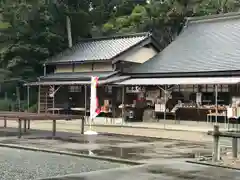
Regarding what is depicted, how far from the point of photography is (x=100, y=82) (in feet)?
84.4

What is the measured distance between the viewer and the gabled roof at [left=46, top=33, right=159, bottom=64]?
2862 centimetres

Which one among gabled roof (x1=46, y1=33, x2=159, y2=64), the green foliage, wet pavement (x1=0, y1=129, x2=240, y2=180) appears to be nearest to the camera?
wet pavement (x1=0, y1=129, x2=240, y2=180)

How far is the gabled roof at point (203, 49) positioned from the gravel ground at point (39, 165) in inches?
541

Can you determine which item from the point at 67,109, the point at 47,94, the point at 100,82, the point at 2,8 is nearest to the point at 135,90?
the point at 100,82

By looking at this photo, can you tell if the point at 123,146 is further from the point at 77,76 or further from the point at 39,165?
the point at 77,76

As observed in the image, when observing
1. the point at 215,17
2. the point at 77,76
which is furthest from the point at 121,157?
the point at 215,17

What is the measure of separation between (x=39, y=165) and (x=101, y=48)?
845 inches

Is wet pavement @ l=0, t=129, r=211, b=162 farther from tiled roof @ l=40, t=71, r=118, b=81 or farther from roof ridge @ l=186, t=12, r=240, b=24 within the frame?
roof ridge @ l=186, t=12, r=240, b=24

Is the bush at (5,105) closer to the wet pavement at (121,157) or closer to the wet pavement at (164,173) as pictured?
the wet pavement at (121,157)

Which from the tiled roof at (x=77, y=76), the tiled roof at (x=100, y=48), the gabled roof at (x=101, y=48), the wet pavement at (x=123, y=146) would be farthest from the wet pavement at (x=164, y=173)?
the tiled roof at (x=100, y=48)

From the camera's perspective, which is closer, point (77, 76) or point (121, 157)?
point (121, 157)

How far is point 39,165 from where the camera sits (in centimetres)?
950

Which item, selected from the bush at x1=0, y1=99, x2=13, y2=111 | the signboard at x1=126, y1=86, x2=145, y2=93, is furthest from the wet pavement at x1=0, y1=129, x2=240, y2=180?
the bush at x1=0, y1=99, x2=13, y2=111

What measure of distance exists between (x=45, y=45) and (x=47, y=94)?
5.15m
